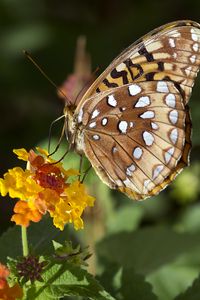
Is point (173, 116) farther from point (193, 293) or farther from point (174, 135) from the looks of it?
point (193, 293)

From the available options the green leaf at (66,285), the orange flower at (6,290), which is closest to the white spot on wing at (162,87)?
the green leaf at (66,285)

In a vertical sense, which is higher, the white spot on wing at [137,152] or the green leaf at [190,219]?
the white spot on wing at [137,152]

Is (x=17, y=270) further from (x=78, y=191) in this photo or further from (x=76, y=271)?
(x=78, y=191)

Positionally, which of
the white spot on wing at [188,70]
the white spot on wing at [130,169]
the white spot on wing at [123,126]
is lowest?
the white spot on wing at [130,169]

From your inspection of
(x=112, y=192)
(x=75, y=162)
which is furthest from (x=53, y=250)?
(x=112, y=192)

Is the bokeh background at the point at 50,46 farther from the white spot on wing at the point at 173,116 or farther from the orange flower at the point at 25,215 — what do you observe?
the orange flower at the point at 25,215

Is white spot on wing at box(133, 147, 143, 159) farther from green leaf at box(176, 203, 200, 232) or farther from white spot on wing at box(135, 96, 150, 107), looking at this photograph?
green leaf at box(176, 203, 200, 232)

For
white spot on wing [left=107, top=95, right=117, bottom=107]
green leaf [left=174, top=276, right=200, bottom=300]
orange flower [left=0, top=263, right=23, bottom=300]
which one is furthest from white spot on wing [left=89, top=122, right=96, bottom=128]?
orange flower [left=0, top=263, right=23, bottom=300]
